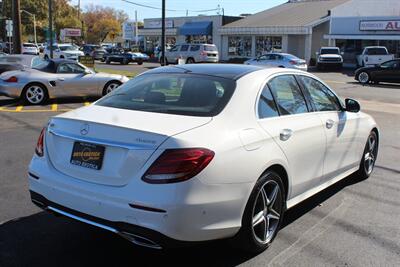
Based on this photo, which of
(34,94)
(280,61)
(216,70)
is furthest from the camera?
(280,61)

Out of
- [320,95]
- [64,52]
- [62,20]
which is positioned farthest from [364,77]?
[62,20]

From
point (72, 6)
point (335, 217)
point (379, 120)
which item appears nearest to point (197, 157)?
point (335, 217)

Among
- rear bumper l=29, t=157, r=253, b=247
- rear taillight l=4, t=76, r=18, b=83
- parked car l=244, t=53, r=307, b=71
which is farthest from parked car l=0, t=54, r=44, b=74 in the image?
parked car l=244, t=53, r=307, b=71

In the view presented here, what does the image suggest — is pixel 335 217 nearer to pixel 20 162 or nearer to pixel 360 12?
pixel 20 162

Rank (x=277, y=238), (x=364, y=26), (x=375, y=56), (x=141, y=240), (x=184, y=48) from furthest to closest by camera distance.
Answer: (x=364, y=26) → (x=184, y=48) → (x=375, y=56) → (x=277, y=238) → (x=141, y=240)

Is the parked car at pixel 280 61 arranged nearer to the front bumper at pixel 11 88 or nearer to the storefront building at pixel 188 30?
the front bumper at pixel 11 88

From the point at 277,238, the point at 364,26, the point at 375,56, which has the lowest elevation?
the point at 277,238

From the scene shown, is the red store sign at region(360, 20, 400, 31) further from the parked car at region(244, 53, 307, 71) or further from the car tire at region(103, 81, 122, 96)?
the car tire at region(103, 81, 122, 96)

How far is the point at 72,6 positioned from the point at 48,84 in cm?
9814

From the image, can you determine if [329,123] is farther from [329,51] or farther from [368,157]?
[329,51]

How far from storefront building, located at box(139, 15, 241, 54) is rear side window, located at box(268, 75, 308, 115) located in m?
51.5

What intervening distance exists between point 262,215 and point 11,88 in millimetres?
11120

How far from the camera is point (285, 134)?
4480 millimetres

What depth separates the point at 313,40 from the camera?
4756 centimetres
